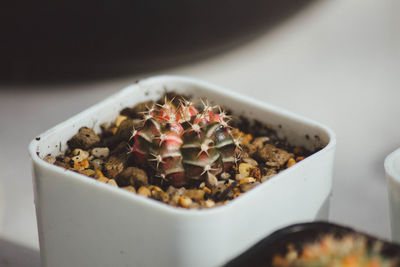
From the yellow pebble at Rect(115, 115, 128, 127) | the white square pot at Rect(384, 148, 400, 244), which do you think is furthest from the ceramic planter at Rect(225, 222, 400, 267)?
the yellow pebble at Rect(115, 115, 128, 127)

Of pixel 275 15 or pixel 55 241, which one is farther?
pixel 275 15

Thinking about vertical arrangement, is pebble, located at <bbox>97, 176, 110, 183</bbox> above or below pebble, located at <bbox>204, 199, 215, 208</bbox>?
below

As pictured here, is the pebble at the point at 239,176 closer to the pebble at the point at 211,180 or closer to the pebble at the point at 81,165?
the pebble at the point at 211,180

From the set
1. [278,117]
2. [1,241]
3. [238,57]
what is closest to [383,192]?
[278,117]

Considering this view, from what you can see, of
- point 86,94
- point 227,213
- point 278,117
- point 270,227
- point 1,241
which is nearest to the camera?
point 227,213

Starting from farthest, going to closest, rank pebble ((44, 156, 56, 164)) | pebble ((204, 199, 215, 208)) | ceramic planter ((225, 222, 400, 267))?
pebble ((44, 156, 56, 164))
pebble ((204, 199, 215, 208))
ceramic planter ((225, 222, 400, 267))

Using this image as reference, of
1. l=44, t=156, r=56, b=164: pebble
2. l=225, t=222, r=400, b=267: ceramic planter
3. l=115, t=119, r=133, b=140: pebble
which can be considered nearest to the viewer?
l=225, t=222, r=400, b=267: ceramic planter

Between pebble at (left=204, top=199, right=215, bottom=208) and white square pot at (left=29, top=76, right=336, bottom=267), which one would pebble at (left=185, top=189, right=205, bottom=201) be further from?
white square pot at (left=29, top=76, right=336, bottom=267)

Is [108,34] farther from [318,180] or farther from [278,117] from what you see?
[318,180]

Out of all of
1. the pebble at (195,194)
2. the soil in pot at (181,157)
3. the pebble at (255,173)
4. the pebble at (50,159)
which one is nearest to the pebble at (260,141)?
the soil in pot at (181,157)
